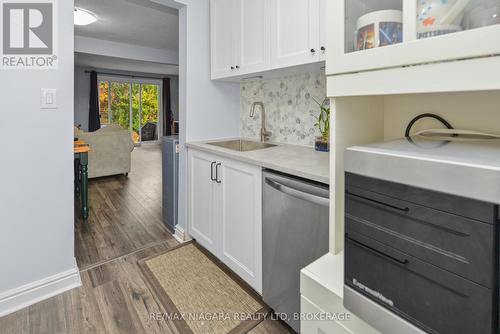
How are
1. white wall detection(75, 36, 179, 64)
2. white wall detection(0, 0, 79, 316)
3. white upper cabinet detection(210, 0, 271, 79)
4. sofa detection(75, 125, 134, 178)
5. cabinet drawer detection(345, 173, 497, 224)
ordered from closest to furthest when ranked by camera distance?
1. cabinet drawer detection(345, 173, 497, 224)
2. white wall detection(0, 0, 79, 316)
3. white upper cabinet detection(210, 0, 271, 79)
4. sofa detection(75, 125, 134, 178)
5. white wall detection(75, 36, 179, 64)

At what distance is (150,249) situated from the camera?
2.33 metres

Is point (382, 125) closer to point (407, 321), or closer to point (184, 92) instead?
point (407, 321)

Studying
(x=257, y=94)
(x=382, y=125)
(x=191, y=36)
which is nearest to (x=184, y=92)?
(x=191, y=36)

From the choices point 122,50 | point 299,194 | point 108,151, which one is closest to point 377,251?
point 299,194

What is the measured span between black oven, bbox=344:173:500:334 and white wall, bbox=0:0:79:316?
1747 mm

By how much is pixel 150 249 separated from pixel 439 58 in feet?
7.57

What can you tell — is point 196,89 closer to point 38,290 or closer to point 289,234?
point 289,234

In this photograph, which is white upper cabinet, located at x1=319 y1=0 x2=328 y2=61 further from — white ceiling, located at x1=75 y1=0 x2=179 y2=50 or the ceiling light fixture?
the ceiling light fixture

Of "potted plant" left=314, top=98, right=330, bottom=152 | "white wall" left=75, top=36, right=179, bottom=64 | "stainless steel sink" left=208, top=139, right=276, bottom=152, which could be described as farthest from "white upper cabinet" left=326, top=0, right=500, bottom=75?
"white wall" left=75, top=36, right=179, bottom=64

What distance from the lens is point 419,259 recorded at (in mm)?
590

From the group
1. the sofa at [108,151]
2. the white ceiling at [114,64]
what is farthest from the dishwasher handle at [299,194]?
the white ceiling at [114,64]

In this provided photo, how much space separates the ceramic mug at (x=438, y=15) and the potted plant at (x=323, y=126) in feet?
3.75

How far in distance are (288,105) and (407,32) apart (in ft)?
4.92

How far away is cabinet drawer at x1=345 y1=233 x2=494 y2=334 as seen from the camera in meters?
0.52
